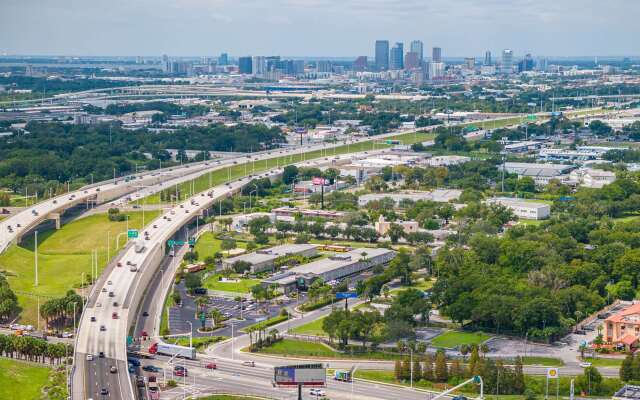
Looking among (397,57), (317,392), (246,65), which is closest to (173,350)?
(317,392)

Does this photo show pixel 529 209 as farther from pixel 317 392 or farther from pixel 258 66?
pixel 258 66

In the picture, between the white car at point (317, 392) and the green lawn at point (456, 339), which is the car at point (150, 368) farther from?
the green lawn at point (456, 339)

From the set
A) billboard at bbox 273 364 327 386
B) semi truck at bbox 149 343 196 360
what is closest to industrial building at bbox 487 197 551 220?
semi truck at bbox 149 343 196 360

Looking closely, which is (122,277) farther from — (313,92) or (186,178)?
(313,92)

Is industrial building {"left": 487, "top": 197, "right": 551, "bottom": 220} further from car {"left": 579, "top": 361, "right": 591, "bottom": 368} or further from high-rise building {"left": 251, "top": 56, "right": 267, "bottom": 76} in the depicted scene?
high-rise building {"left": 251, "top": 56, "right": 267, "bottom": 76}

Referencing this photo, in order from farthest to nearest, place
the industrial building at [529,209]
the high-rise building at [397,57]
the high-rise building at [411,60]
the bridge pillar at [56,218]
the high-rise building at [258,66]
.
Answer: the high-rise building at [397,57], the high-rise building at [411,60], the high-rise building at [258,66], the industrial building at [529,209], the bridge pillar at [56,218]

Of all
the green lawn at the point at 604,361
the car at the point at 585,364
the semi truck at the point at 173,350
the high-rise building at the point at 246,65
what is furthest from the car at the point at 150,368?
the high-rise building at the point at 246,65
